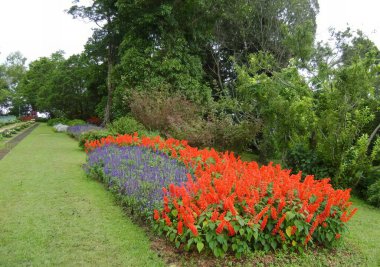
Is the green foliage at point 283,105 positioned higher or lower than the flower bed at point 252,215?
higher

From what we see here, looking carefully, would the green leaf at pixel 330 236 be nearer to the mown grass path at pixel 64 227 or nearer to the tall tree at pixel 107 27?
the mown grass path at pixel 64 227

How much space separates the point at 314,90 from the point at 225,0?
1051cm

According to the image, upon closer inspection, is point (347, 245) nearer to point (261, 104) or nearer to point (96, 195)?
point (96, 195)

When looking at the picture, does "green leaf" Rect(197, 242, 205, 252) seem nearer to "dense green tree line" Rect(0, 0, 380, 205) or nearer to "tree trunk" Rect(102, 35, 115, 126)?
"dense green tree line" Rect(0, 0, 380, 205)

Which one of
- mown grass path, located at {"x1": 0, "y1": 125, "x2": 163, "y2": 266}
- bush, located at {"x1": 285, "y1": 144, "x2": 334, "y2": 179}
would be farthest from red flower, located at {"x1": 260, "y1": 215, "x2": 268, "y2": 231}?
bush, located at {"x1": 285, "y1": 144, "x2": 334, "y2": 179}

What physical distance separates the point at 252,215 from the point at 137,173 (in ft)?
8.74

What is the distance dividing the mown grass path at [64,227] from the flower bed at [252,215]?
21.4 inches

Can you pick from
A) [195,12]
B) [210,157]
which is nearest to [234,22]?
[195,12]

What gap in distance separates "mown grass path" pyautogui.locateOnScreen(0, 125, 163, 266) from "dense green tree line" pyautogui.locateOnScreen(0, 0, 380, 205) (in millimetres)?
4676

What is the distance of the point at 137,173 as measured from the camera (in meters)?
6.04

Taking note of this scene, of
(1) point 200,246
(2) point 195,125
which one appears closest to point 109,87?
(2) point 195,125

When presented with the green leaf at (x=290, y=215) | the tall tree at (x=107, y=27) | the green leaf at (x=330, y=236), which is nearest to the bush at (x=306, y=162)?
the green leaf at (x=330, y=236)

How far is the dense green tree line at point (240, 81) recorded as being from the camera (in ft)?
24.5

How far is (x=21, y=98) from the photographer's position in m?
52.9
